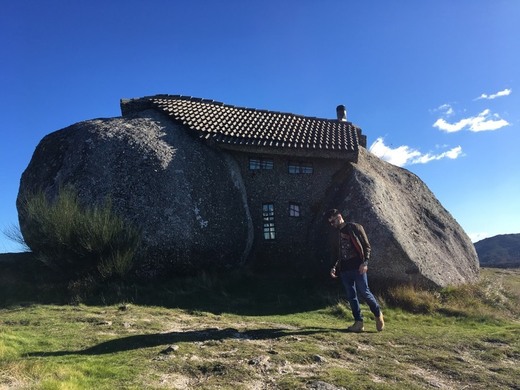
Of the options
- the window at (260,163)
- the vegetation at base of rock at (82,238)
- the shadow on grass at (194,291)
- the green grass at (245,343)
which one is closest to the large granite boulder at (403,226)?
the green grass at (245,343)

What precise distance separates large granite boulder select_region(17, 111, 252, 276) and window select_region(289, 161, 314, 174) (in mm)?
2623

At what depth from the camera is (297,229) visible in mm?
19406

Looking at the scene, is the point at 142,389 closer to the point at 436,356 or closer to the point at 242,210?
the point at 436,356

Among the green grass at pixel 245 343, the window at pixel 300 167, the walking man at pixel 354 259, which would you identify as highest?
the window at pixel 300 167

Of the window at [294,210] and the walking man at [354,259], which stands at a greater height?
the window at [294,210]

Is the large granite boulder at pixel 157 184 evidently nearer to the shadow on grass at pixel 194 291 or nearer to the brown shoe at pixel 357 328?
the shadow on grass at pixel 194 291

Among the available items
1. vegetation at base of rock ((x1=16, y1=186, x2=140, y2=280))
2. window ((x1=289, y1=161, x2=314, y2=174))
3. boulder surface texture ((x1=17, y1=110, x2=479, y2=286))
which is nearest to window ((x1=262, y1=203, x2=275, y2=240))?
boulder surface texture ((x1=17, y1=110, x2=479, y2=286))

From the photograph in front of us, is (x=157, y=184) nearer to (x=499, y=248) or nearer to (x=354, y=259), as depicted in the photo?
(x=354, y=259)

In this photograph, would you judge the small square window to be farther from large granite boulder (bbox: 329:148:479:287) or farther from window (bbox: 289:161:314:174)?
large granite boulder (bbox: 329:148:479:287)

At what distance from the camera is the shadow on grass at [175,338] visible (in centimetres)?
776

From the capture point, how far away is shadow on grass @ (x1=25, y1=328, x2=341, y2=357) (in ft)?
→ 25.5

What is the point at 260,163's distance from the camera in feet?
64.5

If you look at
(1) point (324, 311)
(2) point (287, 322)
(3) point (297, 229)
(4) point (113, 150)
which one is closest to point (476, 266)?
(3) point (297, 229)

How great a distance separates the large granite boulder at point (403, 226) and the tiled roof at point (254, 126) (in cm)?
168
